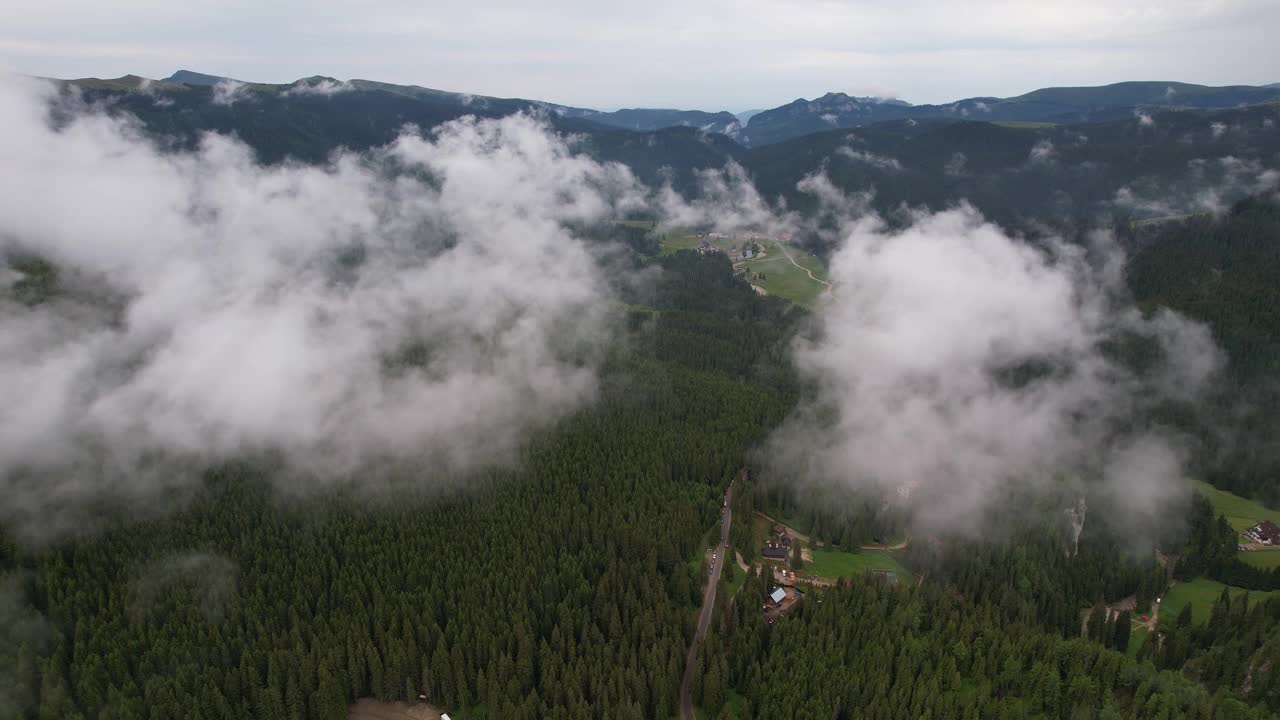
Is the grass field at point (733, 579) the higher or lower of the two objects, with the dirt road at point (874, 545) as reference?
higher

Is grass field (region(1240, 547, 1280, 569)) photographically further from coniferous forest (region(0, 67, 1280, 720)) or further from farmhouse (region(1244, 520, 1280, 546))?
coniferous forest (region(0, 67, 1280, 720))

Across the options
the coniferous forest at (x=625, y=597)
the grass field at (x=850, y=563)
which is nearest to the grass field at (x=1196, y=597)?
the coniferous forest at (x=625, y=597)

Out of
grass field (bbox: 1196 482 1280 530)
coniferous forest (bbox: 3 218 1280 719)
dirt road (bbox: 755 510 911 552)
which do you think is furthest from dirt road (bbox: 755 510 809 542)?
grass field (bbox: 1196 482 1280 530)

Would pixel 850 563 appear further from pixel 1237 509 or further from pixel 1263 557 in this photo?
pixel 1237 509

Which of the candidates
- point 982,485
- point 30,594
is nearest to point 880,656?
point 982,485

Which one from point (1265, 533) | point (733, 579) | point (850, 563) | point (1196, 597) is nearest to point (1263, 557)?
point (1265, 533)

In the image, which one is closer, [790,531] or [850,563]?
[850,563]

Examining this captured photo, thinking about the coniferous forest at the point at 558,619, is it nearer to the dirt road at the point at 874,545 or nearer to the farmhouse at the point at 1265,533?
the dirt road at the point at 874,545

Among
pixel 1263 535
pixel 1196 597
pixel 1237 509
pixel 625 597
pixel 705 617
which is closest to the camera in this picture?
pixel 625 597
